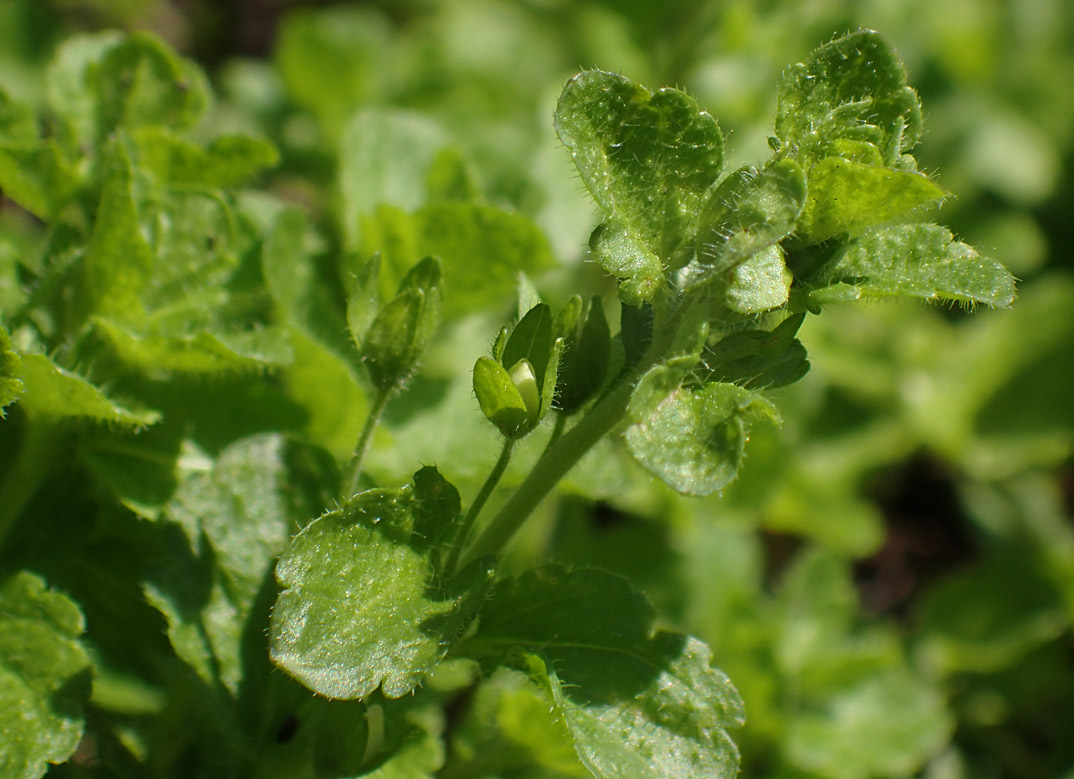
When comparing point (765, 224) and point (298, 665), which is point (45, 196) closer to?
point (298, 665)

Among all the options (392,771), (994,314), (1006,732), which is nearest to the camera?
(392,771)

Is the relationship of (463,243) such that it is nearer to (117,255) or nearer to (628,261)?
(117,255)

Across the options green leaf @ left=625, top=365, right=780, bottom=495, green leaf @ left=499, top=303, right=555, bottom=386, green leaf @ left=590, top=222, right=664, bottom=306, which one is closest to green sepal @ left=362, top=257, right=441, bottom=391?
green leaf @ left=499, top=303, right=555, bottom=386

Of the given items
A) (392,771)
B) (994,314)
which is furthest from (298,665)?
(994,314)

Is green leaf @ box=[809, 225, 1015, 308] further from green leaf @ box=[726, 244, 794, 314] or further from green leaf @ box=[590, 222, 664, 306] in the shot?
green leaf @ box=[590, 222, 664, 306]

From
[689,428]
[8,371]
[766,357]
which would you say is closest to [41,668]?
[8,371]

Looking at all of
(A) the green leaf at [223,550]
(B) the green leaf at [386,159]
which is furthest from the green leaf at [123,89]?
(A) the green leaf at [223,550]
